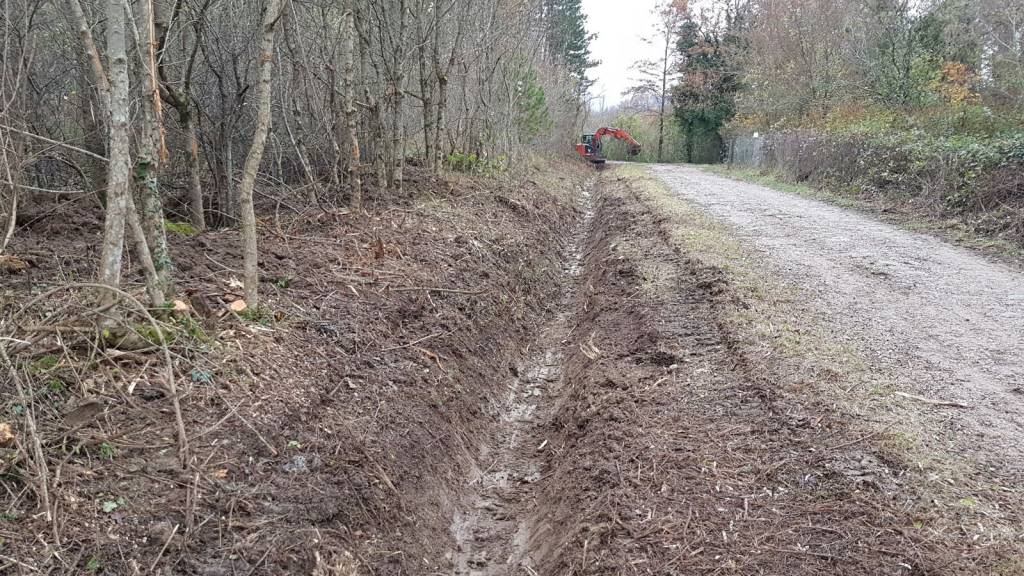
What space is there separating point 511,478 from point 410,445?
37.8 inches

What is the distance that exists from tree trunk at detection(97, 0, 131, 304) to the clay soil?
37 centimetres

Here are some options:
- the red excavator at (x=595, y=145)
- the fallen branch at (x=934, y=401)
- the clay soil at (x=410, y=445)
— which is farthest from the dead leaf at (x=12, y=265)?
the red excavator at (x=595, y=145)

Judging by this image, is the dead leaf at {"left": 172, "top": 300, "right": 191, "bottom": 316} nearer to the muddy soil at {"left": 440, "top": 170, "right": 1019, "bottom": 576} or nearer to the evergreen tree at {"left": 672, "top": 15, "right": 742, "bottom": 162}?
the muddy soil at {"left": 440, "top": 170, "right": 1019, "bottom": 576}

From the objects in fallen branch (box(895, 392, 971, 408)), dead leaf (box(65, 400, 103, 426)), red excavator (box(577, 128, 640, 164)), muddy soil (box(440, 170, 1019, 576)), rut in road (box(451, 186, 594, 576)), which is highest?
red excavator (box(577, 128, 640, 164))

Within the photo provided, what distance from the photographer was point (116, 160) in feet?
12.3

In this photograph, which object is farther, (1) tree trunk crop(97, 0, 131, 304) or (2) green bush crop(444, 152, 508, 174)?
(2) green bush crop(444, 152, 508, 174)

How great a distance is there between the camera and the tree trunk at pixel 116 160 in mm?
3744

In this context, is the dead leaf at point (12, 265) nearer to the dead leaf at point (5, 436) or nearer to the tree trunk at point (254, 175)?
the tree trunk at point (254, 175)

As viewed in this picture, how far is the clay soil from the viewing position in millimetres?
3080

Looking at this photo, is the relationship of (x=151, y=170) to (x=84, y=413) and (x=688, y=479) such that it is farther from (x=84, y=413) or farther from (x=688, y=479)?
(x=688, y=479)

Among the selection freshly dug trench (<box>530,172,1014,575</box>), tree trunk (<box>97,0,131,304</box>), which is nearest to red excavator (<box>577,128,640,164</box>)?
freshly dug trench (<box>530,172,1014,575</box>)

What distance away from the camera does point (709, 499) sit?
366 cm

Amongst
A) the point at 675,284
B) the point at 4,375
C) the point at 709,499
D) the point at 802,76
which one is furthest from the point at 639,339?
the point at 802,76

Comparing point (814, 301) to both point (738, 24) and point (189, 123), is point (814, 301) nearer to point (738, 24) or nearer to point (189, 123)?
point (189, 123)
